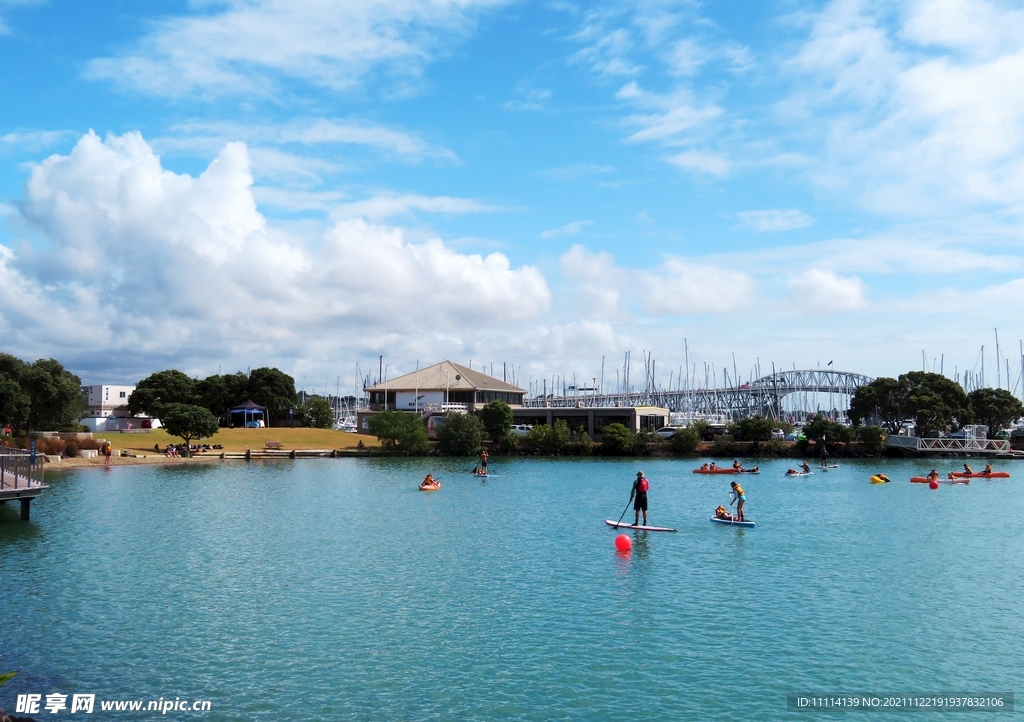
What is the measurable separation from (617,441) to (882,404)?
148 feet

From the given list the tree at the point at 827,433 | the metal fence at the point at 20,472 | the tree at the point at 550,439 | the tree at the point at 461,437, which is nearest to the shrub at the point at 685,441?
the tree at the point at 550,439

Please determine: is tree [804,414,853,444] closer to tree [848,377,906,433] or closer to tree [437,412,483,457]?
tree [848,377,906,433]

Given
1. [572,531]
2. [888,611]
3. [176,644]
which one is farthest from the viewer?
[572,531]

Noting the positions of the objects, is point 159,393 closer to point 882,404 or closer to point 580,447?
point 580,447

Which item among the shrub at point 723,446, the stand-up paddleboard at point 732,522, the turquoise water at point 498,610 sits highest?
the shrub at point 723,446

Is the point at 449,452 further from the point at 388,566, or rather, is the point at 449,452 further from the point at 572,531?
the point at 388,566

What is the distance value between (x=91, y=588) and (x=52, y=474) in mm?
54277

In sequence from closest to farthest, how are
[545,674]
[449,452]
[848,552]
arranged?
[545,674]
[848,552]
[449,452]

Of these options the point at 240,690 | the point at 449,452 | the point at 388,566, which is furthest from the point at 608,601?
the point at 449,452

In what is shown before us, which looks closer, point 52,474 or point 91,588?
point 91,588

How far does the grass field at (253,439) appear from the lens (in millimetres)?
107562

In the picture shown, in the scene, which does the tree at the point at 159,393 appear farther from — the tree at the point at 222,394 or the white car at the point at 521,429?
the white car at the point at 521,429

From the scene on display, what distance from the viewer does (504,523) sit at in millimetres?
45656

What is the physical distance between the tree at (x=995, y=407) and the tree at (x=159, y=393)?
133 meters
